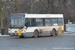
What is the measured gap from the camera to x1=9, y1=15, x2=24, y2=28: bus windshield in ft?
70.9

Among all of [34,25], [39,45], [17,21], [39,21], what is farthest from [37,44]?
[39,21]

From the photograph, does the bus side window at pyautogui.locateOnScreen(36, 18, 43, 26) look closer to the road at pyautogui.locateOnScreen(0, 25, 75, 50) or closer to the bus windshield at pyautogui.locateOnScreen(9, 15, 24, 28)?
the bus windshield at pyautogui.locateOnScreen(9, 15, 24, 28)

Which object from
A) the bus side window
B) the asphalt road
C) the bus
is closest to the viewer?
the asphalt road

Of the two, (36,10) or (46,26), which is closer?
(46,26)

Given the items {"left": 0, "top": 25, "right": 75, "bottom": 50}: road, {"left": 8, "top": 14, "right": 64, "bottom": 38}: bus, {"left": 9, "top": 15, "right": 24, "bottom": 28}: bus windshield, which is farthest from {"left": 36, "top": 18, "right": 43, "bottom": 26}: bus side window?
{"left": 0, "top": 25, "right": 75, "bottom": 50}: road

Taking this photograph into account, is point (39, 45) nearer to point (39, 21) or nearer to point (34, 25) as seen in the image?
point (34, 25)

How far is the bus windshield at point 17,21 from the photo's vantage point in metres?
21.6

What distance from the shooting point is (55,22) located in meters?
24.4

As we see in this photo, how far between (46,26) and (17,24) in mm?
3622

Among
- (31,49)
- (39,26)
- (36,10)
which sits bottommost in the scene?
(31,49)

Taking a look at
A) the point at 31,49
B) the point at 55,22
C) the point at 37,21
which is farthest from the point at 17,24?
the point at 31,49

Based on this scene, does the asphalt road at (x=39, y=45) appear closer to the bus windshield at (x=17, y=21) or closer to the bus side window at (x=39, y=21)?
the bus windshield at (x=17, y=21)

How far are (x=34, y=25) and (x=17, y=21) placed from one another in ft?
6.31

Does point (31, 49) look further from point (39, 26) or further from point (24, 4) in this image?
point (24, 4)
